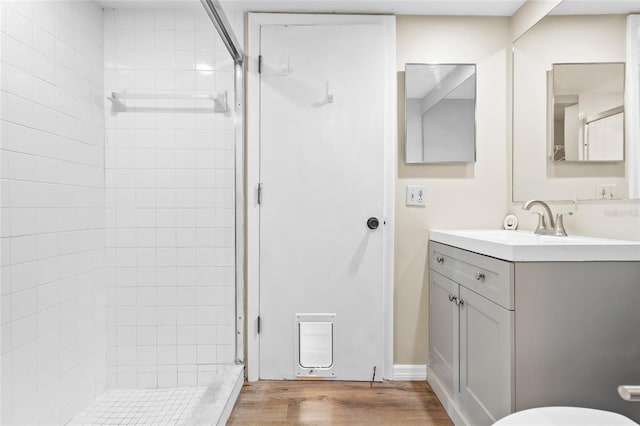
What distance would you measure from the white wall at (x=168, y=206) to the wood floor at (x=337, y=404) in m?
0.30

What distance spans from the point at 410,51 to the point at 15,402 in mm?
2448

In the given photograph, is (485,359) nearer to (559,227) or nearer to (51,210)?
(559,227)

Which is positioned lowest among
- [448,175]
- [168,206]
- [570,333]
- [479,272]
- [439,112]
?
[570,333]

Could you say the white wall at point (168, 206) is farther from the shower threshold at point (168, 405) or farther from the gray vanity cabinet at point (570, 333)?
the gray vanity cabinet at point (570, 333)

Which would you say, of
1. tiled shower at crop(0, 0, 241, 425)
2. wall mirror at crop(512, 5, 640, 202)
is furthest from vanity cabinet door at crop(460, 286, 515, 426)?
tiled shower at crop(0, 0, 241, 425)

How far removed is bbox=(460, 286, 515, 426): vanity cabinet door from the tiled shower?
120cm

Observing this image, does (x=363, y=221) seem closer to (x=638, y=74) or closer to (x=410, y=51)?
(x=410, y=51)

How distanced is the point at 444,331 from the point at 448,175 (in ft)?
2.87

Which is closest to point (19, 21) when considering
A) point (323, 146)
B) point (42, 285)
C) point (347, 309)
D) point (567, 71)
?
point (42, 285)

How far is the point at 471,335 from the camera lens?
1.59m

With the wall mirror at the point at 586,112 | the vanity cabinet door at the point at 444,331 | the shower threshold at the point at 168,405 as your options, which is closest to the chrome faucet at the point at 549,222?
the wall mirror at the point at 586,112

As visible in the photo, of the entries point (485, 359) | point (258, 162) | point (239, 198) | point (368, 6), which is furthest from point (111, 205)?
point (485, 359)

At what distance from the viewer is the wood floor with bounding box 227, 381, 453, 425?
5.80ft

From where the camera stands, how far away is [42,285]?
59.3 inches
